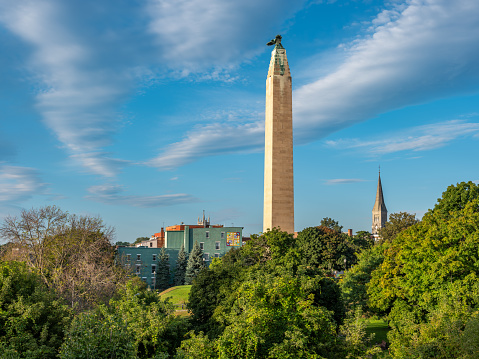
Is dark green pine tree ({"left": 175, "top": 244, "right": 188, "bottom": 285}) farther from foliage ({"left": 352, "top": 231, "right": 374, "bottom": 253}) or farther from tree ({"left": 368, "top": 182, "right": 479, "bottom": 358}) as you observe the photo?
tree ({"left": 368, "top": 182, "right": 479, "bottom": 358})

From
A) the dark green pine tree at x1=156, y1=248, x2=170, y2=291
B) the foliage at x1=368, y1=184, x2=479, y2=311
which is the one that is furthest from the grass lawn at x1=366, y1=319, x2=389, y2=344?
the dark green pine tree at x1=156, y1=248, x2=170, y2=291

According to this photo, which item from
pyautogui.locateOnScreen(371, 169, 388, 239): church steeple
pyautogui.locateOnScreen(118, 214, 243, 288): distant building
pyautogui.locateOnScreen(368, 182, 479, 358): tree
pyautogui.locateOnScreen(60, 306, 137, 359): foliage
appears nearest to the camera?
pyautogui.locateOnScreen(60, 306, 137, 359): foliage

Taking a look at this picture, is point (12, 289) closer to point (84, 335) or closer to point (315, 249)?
point (84, 335)

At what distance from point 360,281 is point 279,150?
1522 centimetres

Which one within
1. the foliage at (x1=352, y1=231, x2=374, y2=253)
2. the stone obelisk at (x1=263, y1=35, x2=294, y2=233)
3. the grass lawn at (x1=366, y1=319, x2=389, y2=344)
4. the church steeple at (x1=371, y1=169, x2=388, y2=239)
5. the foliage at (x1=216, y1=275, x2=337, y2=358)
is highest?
the church steeple at (x1=371, y1=169, x2=388, y2=239)

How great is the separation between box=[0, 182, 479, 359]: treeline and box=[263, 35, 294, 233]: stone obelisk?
4994 millimetres

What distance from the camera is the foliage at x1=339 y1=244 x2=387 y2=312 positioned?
39500 mm

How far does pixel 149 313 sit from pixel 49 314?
4515 millimetres

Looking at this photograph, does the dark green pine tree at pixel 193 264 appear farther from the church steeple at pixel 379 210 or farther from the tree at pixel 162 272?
the church steeple at pixel 379 210

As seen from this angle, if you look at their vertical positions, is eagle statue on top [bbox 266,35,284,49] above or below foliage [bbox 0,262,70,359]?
above

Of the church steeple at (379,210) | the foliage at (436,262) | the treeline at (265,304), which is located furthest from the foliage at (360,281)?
the church steeple at (379,210)

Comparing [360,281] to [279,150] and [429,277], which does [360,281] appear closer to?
[429,277]

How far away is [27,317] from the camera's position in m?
17.7

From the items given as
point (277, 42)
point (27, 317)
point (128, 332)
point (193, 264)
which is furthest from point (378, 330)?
point (193, 264)
